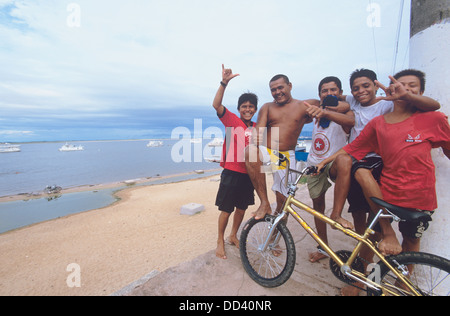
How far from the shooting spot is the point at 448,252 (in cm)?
226

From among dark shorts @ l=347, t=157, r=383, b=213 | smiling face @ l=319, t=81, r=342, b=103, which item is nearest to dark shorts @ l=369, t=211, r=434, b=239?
dark shorts @ l=347, t=157, r=383, b=213

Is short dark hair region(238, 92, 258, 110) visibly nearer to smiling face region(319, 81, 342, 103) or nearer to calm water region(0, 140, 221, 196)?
smiling face region(319, 81, 342, 103)

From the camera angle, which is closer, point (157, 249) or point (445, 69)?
point (445, 69)

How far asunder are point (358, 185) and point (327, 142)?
2.29 feet

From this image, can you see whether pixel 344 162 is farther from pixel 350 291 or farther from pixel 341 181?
pixel 350 291

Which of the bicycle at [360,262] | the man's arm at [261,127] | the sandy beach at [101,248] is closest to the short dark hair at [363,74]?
the man's arm at [261,127]

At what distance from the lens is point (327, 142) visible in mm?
2988

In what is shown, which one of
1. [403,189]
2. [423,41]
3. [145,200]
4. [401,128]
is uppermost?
[423,41]

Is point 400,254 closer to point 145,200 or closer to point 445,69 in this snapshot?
point 445,69

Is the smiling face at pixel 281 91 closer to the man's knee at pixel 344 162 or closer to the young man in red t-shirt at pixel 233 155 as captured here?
the young man in red t-shirt at pixel 233 155

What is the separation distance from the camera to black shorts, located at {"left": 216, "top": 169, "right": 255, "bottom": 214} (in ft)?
11.2

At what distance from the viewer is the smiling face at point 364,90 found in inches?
104
